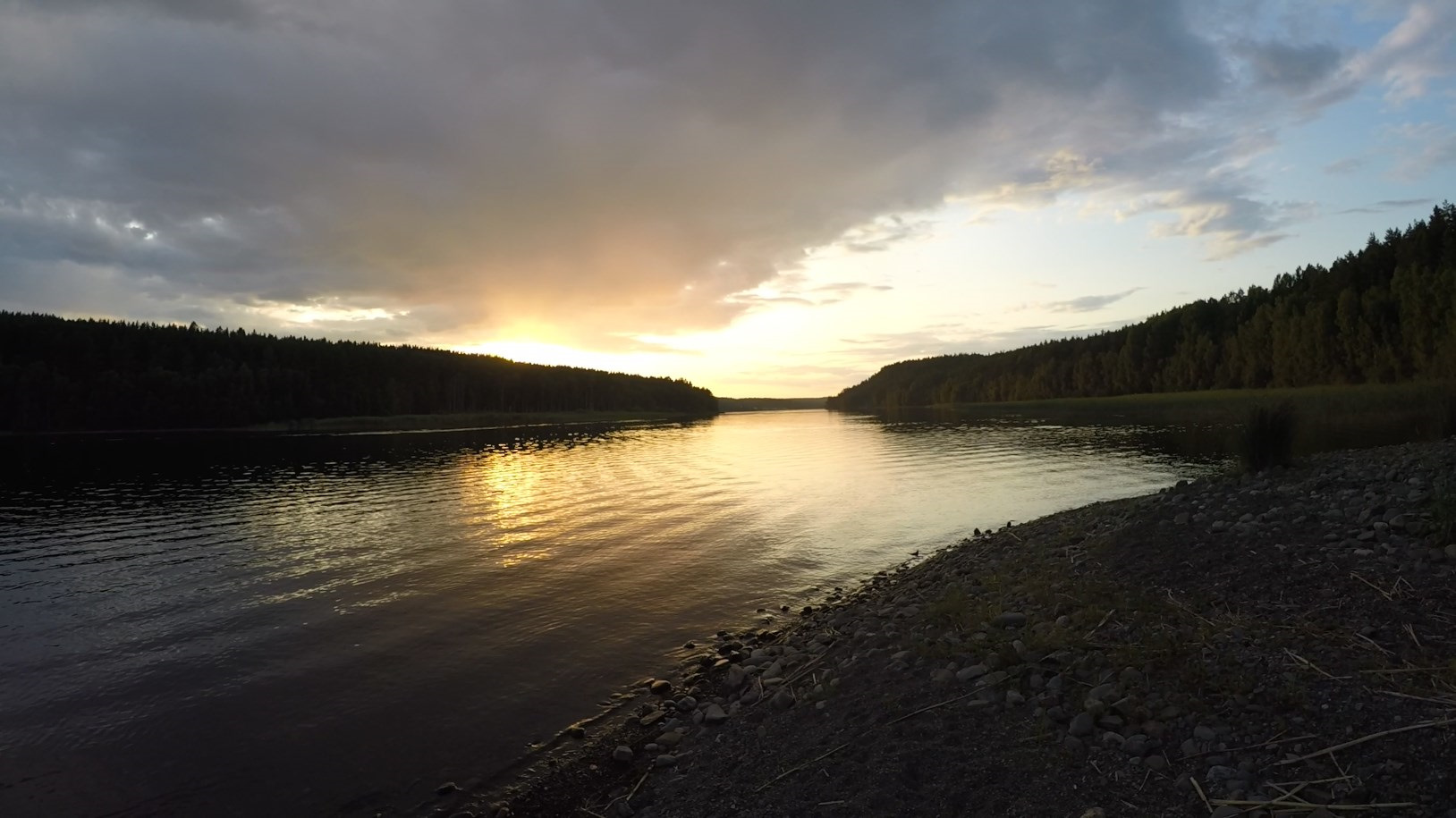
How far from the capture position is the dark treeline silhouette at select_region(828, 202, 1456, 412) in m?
77.2

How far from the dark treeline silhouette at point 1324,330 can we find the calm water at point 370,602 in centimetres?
6456

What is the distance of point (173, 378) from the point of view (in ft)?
395

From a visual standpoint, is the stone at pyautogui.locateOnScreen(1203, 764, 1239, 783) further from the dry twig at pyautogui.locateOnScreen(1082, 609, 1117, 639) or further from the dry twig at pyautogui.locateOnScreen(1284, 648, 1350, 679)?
the dry twig at pyautogui.locateOnScreen(1082, 609, 1117, 639)

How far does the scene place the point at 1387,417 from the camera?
61812mm

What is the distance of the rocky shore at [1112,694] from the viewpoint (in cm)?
602

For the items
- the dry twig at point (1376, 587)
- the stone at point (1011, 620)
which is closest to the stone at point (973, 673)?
the stone at point (1011, 620)

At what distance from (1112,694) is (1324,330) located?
4649 inches

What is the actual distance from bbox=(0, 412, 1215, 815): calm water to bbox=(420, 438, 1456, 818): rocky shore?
7.48 ft

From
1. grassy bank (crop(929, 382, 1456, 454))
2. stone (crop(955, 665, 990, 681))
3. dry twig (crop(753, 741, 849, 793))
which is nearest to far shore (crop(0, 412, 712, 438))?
grassy bank (crop(929, 382, 1456, 454))

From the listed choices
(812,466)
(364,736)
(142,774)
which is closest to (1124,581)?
(364,736)

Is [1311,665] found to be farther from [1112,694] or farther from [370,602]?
[370,602]

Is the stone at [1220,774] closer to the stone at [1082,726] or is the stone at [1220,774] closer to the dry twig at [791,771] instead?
the stone at [1082,726]

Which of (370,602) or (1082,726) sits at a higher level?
(1082,726)

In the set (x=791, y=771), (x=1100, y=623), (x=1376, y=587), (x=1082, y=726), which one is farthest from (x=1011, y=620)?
(x=791, y=771)
